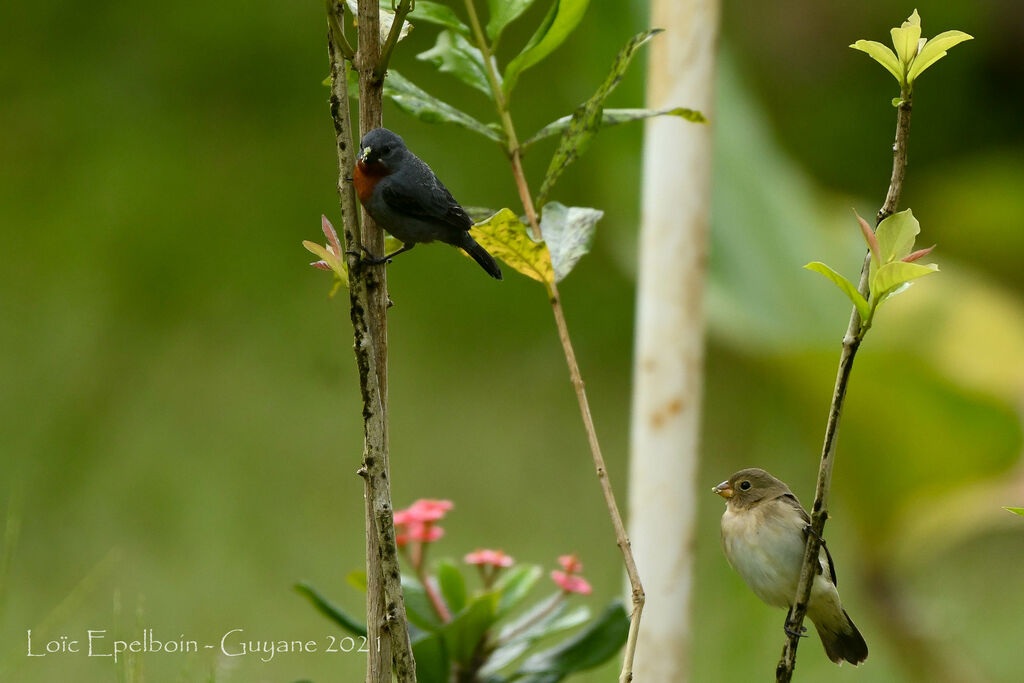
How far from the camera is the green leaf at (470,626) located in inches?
17.9

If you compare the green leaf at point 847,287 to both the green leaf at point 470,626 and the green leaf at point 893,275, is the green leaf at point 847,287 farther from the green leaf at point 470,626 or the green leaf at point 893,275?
the green leaf at point 470,626

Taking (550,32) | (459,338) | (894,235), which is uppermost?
(459,338)

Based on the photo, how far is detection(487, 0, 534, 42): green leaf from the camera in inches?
15.3

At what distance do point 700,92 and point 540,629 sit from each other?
0.94 ft

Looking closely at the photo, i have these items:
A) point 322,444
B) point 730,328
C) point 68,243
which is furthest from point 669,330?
point 68,243

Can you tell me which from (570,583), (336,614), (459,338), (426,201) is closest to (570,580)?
(570,583)

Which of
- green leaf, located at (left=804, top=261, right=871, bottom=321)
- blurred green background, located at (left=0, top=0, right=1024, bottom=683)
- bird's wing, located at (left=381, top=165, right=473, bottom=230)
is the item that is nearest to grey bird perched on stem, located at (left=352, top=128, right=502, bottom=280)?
bird's wing, located at (left=381, top=165, right=473, bottom=230)

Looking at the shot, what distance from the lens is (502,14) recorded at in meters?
0.40

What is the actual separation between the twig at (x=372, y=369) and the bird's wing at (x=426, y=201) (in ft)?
0.04

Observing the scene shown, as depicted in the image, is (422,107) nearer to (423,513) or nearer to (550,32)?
(550,32)

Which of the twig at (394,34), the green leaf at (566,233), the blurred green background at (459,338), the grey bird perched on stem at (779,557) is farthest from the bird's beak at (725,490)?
the blurred green background at (459,338)

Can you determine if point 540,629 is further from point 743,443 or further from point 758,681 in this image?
Answer: point 743,443

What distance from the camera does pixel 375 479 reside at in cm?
31

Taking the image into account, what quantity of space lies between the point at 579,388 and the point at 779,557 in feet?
0.35
